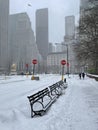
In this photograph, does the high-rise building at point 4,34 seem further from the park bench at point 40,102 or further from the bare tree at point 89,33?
the park bench at point 40,102

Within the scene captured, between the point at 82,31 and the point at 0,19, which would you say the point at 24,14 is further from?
the point at 82,31

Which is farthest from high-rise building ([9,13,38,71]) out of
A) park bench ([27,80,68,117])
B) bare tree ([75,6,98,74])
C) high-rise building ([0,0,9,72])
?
park bench ([27,80,68,117])

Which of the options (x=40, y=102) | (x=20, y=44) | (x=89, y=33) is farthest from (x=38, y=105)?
(x=20, y=44)

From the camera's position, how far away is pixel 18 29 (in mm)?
152125

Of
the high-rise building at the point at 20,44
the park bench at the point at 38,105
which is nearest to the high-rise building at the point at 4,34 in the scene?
the high-rise building at the point at 20,44

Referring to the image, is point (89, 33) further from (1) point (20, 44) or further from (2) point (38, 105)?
(1) point (20, 44)

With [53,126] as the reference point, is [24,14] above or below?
above

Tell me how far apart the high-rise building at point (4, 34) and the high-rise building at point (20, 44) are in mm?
→ 6979

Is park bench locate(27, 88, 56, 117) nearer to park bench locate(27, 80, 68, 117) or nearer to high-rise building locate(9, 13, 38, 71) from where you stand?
park bench locate(27, 80, 68, 117)

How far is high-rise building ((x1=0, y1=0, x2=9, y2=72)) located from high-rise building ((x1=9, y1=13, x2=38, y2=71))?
22.9 feet

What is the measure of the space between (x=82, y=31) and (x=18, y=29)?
119073 millimetres

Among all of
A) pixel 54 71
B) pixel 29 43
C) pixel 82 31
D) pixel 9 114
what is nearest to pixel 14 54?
pixel 29 43

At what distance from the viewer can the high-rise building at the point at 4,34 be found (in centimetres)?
11969

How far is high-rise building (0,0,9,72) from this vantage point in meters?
120
